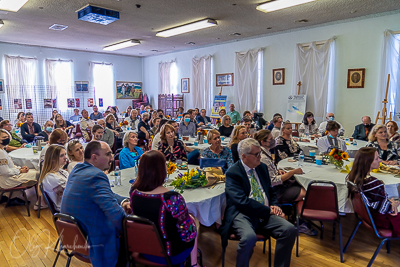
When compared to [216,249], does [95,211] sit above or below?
above

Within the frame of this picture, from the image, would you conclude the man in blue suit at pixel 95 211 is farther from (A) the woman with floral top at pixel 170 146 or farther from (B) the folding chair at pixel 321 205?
(A) the woman with floral top at pixel 170 146

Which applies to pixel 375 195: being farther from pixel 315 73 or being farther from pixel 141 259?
pixel 315 73

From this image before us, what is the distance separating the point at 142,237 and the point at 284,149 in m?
3.24

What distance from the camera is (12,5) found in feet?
20.7

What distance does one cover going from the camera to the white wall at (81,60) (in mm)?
11719

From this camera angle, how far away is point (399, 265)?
3.02m

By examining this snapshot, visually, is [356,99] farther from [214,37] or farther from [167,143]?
[167,143]

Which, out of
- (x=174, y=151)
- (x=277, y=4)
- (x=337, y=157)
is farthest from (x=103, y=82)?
(x=337, y=157)

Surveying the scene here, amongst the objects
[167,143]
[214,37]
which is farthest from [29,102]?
[167,143]

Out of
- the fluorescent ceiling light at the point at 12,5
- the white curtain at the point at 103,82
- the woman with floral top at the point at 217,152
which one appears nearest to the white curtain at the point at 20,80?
the white curtain at the point at 103,82

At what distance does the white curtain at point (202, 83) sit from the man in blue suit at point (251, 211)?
9.77 metres

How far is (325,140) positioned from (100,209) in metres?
4.48

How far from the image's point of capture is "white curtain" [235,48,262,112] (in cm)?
1063

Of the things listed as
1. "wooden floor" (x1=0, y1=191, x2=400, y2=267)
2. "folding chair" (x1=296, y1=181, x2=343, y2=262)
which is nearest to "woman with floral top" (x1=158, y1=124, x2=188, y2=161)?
"wooden floor" (x1=0, y1=191, x2=400, y2=267)
